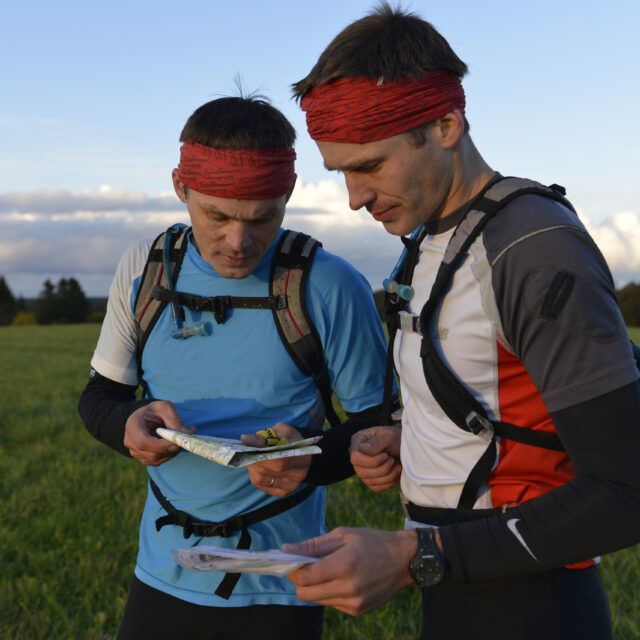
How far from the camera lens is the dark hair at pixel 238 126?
11.1 feet

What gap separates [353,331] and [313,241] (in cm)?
49

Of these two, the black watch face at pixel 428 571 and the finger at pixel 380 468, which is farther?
the finger at pixel 380 468

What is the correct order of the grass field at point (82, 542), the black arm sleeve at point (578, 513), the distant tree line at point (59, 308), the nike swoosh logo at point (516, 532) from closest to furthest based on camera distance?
the black arm sleeve at point (578, 513)
the nike swoosh logo at point (516, 532)
the grass field at point (82, 542)
the distant tree line at point (59, 308)

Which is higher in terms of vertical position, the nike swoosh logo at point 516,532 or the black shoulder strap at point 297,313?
the black shoulder strap at point 297,313

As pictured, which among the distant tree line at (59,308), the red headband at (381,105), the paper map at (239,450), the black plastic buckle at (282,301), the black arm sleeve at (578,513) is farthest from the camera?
the distant tree line at (59,308)

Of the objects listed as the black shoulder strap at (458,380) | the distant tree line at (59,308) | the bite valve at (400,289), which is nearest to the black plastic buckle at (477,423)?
the black shoulder strap at (458,380)

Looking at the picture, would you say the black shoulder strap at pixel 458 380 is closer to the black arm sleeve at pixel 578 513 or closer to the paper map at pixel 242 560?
the black arm sleeve at pixel 578 513

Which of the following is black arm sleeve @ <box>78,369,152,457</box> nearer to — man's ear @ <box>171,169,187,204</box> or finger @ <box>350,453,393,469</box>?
man's ear @ <box>171,169,187,204</box>

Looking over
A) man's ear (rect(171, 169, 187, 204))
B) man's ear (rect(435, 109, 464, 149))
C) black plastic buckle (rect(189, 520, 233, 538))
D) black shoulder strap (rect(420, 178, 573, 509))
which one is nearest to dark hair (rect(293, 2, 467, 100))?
man's ear (rect(435, 109, 464, 149))

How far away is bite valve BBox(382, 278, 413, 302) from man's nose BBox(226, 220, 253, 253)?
825mm

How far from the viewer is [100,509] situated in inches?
328

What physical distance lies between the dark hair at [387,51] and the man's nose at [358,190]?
343mm

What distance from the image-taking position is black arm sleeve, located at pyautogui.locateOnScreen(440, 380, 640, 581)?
1950 mm

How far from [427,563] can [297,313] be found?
1487 millimetres
